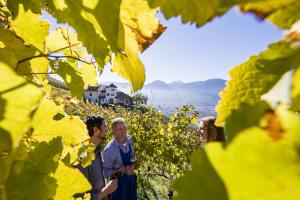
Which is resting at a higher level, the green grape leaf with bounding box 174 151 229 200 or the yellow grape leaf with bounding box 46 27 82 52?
the yellow grape leaf with bounding box 46 27 82 52

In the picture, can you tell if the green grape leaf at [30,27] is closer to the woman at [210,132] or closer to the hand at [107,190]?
the woman at [210,132]

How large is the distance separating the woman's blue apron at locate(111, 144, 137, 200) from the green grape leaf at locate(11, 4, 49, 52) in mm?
5232

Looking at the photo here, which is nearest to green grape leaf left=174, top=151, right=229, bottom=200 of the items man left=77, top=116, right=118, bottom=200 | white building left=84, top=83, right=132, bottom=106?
man left=77, top=116, right=118, bottom=200

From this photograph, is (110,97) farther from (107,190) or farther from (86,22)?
(86,22)

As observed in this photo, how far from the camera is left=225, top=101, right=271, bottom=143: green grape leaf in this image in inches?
11.1

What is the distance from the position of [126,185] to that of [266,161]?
20.6 feet

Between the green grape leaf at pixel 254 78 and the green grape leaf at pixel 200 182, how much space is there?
0.10m

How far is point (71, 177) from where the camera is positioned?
0.86 metres

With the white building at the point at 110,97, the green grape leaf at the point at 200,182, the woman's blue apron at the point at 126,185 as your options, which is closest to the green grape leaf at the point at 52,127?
the green grape leaf at the point at 200,182

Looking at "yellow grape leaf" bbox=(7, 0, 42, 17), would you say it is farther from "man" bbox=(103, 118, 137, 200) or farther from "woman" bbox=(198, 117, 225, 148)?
"man" bbox=(103, 118, 137, 200)

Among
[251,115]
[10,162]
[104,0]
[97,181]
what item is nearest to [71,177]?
[10,162]

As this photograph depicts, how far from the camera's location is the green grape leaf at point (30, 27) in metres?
1.15

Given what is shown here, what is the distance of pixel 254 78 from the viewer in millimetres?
468

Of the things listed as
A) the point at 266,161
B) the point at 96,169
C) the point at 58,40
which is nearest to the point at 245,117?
the point at 266,161
